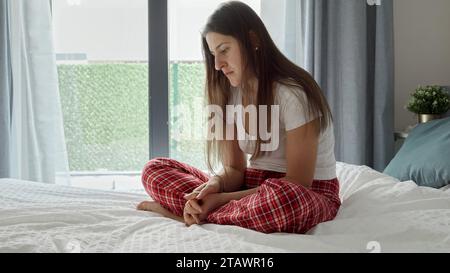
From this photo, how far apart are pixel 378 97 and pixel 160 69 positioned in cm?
124

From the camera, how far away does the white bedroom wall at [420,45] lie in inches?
107

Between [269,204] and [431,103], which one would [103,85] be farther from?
[269,204]

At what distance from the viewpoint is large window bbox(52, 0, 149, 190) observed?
9.12 feet

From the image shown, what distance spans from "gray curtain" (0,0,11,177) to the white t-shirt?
1.64 metres

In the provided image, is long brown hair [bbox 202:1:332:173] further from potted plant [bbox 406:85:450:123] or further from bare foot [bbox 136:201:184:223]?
potted plant [bbox 406:85:450:123]

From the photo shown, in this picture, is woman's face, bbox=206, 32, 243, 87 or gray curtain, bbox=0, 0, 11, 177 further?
gray curtain, bbox=0, 0, 11, 177

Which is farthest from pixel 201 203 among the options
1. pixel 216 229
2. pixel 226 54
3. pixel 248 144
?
pixel 226 54

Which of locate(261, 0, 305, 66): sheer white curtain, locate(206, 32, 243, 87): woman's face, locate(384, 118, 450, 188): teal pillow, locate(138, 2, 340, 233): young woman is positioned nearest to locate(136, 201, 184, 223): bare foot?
locate(138, 2, 340, 233): young woman

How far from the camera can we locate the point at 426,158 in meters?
1.69

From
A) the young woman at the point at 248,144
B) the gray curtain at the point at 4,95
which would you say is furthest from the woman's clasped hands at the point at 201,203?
the gray curtain at the point at 4,95

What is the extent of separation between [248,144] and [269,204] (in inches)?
18.3

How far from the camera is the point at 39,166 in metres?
2.66

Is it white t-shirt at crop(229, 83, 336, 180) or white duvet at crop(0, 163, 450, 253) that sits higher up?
white t-shirt at crop(229, 83, 336, 180)
